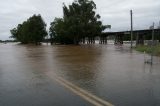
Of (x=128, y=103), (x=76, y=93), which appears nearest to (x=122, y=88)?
(x=76, y=93)

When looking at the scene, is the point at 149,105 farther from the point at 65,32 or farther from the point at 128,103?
the point at 65,32

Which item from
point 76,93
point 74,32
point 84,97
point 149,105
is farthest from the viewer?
point 74,32

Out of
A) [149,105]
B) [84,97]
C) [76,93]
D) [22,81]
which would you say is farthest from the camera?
[22,81]

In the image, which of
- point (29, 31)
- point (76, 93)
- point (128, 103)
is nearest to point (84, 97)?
point (76, 93)

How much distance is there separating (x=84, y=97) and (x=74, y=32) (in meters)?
71.1

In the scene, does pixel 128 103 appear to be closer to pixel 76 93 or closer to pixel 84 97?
pixel 84 97

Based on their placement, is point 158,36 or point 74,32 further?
point 158,36

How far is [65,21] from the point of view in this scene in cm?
8069

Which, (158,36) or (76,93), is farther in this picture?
(158,36)

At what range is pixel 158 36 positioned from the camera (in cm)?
9769

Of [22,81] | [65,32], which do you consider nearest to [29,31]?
[65,32]

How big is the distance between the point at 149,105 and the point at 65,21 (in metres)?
73.5

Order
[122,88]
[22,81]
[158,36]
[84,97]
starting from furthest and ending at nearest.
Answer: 1. [158,36]
2. [22,81]
3. [122,88]
4. [84,97]

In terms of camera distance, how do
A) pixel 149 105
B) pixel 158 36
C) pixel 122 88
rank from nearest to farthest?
1. pixel 149 105
2. pixel 122 88
3. pixel 158 36
